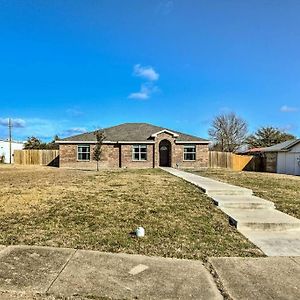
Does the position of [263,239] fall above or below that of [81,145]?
below

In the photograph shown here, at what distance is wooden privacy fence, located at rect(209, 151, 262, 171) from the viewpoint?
1389 inches

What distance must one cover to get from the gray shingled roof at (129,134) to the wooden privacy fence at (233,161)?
10.5 feet

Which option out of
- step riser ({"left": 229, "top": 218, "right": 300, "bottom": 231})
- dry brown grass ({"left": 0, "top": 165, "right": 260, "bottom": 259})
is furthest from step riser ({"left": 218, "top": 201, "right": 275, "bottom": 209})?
step riser ({"left": 229, "top": 218, "right": 300, "bottom": 231})

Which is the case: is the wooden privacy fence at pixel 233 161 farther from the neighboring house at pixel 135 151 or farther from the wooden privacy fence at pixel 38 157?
the wooden privacy fence at pixel 38 157

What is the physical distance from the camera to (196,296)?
3.59 m

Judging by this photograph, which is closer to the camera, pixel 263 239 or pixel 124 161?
pixel 263 239

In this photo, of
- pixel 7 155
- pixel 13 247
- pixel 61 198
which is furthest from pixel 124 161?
pixel 7 155

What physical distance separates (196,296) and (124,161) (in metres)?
29.0

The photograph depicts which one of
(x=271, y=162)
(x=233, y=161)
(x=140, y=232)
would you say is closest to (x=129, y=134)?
(x=233, y=161)

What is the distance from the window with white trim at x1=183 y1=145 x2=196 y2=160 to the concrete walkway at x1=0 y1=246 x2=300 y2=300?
28.0m

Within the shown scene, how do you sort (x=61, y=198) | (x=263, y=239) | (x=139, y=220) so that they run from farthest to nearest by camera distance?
(x=61, y=198)
(x=139, y=220)
(x=263, y=239)

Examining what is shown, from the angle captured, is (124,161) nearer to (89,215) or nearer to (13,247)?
(89,215)

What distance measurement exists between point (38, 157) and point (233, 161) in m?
21.7

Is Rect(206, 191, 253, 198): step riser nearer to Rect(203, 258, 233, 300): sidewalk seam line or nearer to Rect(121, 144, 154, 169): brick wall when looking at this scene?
Rect(203, 258, 233, 300): sidewalk seam line
